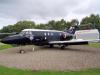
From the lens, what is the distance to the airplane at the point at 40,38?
29.4m

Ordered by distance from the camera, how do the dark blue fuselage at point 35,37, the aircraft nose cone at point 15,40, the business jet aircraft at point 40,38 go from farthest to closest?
1. the business jet aircraft at point 40,38
2. the dark blue fuselage at point 35,37
3. the aircraft nose cone at point 15,40

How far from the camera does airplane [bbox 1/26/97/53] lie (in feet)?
96.6

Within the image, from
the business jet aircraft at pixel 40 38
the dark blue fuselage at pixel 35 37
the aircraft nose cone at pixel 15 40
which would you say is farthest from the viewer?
the business jet aircraft at pixel 40 38

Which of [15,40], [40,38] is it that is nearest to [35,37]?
[40,38]

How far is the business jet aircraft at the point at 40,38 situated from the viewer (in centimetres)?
2942

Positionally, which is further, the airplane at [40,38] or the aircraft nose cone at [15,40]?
the airplane at [40,38]

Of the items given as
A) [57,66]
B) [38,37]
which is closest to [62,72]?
[57,66]

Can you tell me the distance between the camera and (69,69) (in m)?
16.8

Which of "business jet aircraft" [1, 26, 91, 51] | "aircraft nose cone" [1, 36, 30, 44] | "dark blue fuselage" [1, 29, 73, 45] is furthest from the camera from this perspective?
"business jet aircraft" [1, 26, 91, 51]

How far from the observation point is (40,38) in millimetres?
32844

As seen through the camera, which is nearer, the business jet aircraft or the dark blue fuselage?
the dark blue fuselage

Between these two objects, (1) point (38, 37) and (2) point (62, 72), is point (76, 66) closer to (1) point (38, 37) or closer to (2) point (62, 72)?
(2) point (62, 72)

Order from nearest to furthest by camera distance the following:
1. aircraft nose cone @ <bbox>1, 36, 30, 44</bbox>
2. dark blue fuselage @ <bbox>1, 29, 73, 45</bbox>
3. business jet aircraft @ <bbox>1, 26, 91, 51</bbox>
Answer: aircraft nose cone @ <bbox>1, 36, 30, 44</bbox>
dark blue fuselage @ <bbox>1, 29, 73, 45</bbox>
business jet aircraft @ <bbox>1, 26, 91, 51</bbox>

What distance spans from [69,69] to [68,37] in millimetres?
21276
